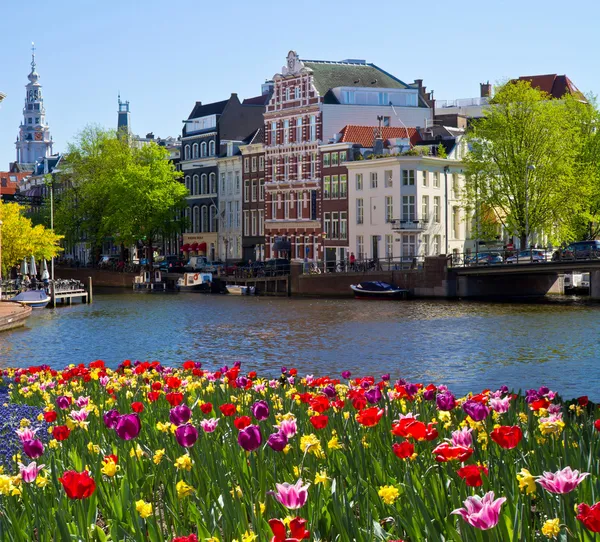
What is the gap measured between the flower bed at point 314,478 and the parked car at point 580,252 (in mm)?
54549

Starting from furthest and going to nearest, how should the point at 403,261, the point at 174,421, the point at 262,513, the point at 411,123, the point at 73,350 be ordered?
the point at 411,123
the point at 403,261
the point at 73,350
the point at 174,421
the point at 262,513

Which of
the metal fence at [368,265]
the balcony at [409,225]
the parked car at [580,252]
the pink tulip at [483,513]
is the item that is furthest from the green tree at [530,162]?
the pink tulip at [483,513]

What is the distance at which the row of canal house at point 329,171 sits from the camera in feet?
269

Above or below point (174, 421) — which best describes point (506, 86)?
above

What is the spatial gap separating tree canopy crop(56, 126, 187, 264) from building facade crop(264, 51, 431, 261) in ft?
30.1

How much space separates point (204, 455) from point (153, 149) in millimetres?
89454

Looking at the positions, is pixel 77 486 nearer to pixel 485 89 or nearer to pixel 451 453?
pixel 451 453

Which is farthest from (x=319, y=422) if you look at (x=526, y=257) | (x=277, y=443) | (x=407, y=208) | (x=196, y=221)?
(x=196, y=221)

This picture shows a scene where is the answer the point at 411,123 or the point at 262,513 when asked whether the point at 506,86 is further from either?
the point at 262,513

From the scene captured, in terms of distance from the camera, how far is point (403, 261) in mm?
79625

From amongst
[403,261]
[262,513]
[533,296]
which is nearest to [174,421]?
[262,513]

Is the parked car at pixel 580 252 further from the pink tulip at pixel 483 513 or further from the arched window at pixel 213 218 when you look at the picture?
the pink tulip at pixel 483 513

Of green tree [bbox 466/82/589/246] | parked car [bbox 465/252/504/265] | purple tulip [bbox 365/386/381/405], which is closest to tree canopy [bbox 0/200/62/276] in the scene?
parked car [bbox 465/252/504/265]

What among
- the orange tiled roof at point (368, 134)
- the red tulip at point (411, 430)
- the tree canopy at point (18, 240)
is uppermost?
the orange tiled roof at point (368, 134)
